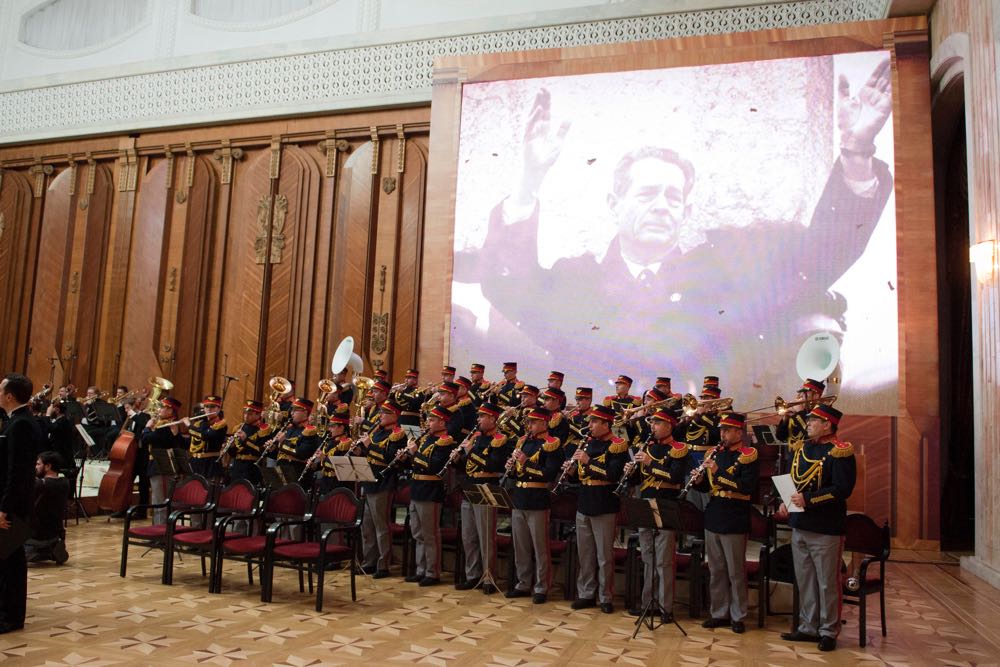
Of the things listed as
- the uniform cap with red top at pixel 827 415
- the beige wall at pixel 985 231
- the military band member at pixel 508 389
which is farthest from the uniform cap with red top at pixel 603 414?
the beige wall at pixel 985 231

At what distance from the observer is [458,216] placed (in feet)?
40.5

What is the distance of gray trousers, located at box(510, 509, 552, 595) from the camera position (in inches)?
292

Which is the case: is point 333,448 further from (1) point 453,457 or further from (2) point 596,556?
(2) point 596,556

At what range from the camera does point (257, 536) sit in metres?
7.28

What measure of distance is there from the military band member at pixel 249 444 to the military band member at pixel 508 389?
9.04ft

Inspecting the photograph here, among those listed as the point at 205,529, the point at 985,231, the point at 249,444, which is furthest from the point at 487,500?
the point at 985,231

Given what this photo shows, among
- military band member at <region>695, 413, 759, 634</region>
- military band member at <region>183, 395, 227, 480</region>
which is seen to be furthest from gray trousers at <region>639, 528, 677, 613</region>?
military band member at <region>183, 395, 227, 480</region>

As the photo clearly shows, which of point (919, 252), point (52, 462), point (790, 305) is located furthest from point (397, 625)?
point (919, 252)

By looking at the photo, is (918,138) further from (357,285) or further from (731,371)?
(357,285)

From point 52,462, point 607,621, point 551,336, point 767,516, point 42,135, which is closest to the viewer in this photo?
point 607,621

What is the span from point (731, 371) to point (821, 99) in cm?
379

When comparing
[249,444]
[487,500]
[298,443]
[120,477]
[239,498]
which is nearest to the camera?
[487,500]

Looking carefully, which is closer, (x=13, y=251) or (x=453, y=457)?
(x=453, y=457)

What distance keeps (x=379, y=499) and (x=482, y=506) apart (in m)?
1.20
